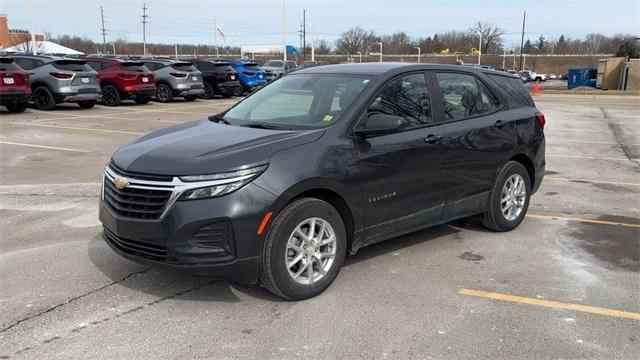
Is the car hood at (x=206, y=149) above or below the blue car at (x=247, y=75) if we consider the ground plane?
below

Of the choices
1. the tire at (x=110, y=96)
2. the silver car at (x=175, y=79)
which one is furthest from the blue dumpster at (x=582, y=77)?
the tire at (x=110, y=96)

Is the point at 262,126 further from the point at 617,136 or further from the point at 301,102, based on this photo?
the point at 617,136

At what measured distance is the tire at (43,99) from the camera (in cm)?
1720

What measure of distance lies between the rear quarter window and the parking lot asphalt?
1379 mm

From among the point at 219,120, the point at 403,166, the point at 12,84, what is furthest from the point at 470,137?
the point at 12,84

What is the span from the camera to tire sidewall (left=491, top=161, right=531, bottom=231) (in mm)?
5621

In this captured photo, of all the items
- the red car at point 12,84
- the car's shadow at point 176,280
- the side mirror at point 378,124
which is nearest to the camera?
the car's shadow at point 176,280

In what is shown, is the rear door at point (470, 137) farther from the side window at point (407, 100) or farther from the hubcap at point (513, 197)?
the hubcap at point (513, 197)

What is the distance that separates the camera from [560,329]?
3723 mm

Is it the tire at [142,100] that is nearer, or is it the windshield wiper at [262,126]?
the windshield wiper at [262,126]

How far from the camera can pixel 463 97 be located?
17.8ft

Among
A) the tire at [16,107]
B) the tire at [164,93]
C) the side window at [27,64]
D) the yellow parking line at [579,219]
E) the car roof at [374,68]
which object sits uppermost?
the side window at [27,64]

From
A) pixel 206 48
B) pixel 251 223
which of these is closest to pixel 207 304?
pixel 251 223

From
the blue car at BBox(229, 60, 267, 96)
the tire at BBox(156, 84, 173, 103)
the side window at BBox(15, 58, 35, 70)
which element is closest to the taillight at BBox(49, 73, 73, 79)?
the side window at BBox(15, 58, 35, 70)
